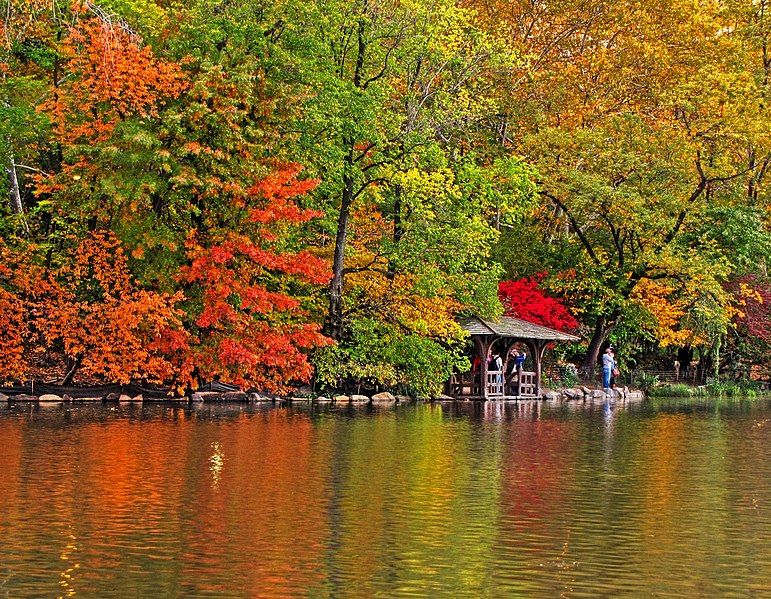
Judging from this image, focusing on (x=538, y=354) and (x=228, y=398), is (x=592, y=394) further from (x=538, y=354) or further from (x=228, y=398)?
(x=228, y=398)

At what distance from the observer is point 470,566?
1212cm

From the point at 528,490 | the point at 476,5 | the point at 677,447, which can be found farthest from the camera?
the point at 476,5

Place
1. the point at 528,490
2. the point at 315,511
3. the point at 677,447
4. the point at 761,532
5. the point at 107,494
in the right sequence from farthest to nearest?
the point at 677,447 < the point at 528,490 < the point at 107,494 < the point at 315,511 < the point at 761,532

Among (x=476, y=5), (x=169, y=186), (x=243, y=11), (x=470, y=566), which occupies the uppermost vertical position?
(x=476, y=5)

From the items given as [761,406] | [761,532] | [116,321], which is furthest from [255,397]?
[761,532]

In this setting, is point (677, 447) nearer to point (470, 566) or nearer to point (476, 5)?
point (470, 566)

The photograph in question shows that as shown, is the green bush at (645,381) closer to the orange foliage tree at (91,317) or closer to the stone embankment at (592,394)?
the stone embankment at (592,394)

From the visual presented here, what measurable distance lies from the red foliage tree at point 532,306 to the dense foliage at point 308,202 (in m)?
0.09

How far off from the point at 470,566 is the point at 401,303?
31.9 metres

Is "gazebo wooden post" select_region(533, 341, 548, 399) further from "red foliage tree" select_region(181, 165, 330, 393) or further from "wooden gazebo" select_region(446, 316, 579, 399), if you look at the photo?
"red foliage tree" select_region(181, 165, 330, 393)

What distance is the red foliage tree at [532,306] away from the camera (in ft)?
170

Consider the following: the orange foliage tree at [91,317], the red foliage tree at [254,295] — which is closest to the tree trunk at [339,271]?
the red foliage tree at [254,295]

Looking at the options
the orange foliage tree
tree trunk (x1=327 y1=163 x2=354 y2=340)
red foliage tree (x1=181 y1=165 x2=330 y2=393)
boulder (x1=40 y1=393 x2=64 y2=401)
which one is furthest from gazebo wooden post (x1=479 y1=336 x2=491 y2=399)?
boulder (x1=40 y1=393 x2=64 y2=401)

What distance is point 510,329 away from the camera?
46.2m
